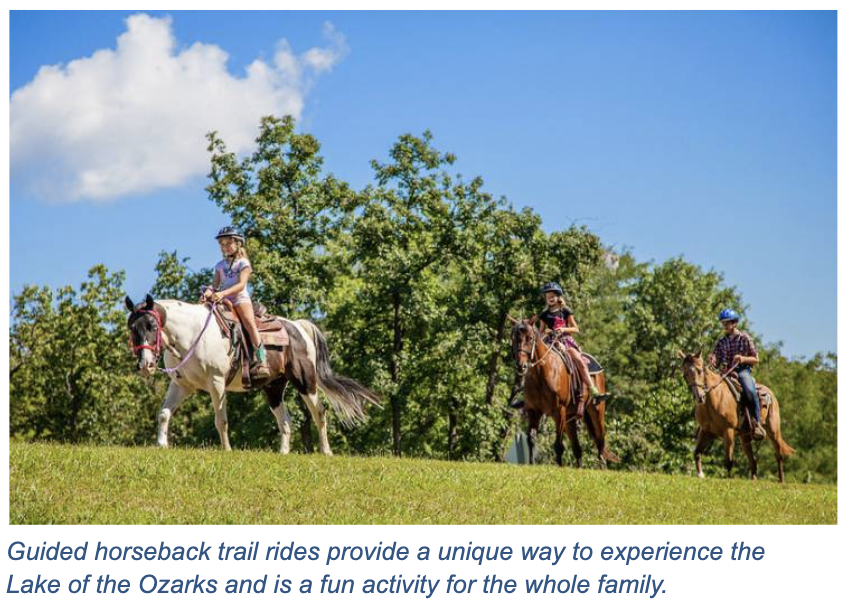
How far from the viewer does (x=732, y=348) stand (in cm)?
2088

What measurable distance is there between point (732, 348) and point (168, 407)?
1199 centimetres

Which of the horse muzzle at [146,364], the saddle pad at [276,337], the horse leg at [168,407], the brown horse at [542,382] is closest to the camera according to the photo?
the horse muzzle at [146,364]

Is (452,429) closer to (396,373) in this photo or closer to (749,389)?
(396,373)

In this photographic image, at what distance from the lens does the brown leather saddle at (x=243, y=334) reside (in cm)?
1656

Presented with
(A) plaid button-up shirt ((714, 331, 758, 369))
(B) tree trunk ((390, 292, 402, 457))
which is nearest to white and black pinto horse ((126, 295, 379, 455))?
(A) plaid button-up shirt ((714, 331, 758, 369))

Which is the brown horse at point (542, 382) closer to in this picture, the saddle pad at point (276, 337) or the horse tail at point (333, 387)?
the horse tail at point (333, 387)

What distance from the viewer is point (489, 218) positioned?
39594 mm

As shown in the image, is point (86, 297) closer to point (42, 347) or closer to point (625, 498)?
point (42, 347)

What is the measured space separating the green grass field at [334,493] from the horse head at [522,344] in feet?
6.41

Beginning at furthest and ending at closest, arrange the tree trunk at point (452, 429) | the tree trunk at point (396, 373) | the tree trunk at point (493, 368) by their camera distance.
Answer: the tree trunk at point (452, 429)
the tree trunk at point (493, 368)
the tree trunk at point (396, 373)

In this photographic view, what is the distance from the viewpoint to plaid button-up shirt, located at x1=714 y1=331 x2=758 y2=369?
20750 millimetres

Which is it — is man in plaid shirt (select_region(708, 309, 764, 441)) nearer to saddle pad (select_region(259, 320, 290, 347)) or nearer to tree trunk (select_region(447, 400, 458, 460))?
saddle pad (select_region(259, 320, 290, 347))

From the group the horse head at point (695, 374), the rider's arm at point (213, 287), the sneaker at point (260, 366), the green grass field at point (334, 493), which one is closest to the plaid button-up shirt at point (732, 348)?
the horse head at point (695, 374)
